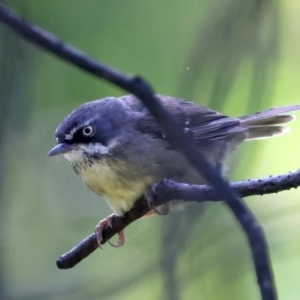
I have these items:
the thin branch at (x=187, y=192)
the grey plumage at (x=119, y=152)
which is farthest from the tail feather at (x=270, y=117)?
the thin branch at (x=187, y=192)

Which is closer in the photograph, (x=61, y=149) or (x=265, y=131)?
(x=61, y=149)

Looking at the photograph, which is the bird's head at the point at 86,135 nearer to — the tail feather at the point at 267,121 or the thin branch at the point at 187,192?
the thin branch at the point at 187,192

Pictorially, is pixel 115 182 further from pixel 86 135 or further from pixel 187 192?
pixel 187 192

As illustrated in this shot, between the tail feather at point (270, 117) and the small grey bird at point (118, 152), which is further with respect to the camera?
the tail feather at point (270, 117)

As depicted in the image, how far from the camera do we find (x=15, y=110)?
375 centimetres

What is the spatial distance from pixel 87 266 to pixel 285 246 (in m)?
1.47

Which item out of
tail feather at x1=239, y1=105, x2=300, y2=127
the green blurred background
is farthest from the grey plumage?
the green blurred background

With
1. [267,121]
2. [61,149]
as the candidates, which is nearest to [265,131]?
[267,121]

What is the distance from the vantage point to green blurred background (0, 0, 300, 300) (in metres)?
3.48

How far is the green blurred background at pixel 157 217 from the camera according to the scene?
3.48 m

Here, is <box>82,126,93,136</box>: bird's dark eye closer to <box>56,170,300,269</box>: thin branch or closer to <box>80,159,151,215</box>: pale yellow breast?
<box>80,159,151,215</box>: pale yellow breast

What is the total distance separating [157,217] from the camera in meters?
3.91

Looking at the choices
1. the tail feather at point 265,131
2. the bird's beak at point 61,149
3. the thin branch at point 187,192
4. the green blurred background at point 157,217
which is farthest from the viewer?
the green blurred background at point 157,217

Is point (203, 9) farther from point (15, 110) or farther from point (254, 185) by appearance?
point (254, 185)
